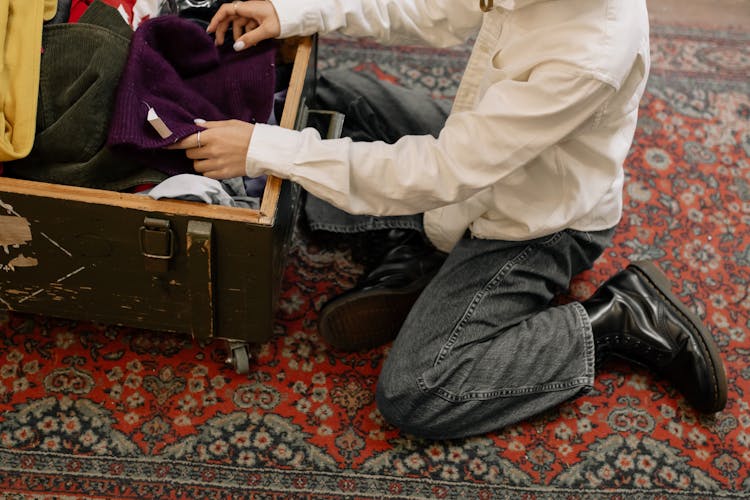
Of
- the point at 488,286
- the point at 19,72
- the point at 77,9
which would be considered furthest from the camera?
the point at 488,286

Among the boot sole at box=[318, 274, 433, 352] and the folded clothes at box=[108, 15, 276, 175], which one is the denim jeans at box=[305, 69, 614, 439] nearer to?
the boot sole at box=[318, 274, 433, 352]

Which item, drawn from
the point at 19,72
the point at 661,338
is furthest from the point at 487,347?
the point at 19,72

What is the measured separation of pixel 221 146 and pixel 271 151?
6 centimetres

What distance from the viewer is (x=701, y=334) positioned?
3.94ft

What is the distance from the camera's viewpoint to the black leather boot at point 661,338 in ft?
3.88

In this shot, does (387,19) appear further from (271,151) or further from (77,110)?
(77,110)

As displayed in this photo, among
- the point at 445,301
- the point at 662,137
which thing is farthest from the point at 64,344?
the point at 662,137

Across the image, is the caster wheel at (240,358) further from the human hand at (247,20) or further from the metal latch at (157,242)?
the human hand at (247,20)

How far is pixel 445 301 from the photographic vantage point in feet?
3.73

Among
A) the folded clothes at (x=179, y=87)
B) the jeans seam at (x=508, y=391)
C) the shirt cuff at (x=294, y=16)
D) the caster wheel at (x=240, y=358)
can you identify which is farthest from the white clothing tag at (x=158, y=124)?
the jeans seam at (x=508, y=391)

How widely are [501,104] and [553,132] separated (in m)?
0.07

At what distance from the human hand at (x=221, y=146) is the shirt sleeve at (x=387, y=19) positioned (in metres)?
0.21

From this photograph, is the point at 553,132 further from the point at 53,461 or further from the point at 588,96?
the point at 53,461

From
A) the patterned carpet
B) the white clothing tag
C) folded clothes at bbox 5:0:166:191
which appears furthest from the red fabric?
the patterned carpet
